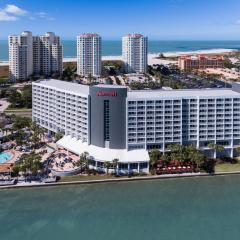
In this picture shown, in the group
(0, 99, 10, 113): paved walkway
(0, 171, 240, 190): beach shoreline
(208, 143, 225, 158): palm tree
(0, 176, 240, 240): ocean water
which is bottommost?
(0, 176, 240, 240): ocean water

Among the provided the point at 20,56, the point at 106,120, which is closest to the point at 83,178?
the point at 106,120

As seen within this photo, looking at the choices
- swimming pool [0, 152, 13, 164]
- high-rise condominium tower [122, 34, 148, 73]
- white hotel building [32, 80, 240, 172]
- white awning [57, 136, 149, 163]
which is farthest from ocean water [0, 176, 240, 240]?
high-rise condominium tower [122, 34, 148, 73]

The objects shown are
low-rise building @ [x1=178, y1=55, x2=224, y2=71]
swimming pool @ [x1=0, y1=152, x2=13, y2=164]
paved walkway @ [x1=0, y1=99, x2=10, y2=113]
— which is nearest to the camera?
swimming pool @ [x1=0, y1=152, x2=13, y2=164]

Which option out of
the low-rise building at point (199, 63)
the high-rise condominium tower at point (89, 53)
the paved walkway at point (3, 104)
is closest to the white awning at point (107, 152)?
the paved walkway at point (3, 104)

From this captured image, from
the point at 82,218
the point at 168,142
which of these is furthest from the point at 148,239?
the point at 168,142

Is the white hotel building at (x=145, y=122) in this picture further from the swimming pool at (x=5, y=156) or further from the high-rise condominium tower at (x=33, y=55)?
the high-rise condominium tower at (x=33, y=55)

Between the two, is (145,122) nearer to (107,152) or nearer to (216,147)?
(107,152)

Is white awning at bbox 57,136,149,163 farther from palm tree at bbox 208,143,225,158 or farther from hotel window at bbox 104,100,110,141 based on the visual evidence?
palm tree at bbox 208,143,225,158
